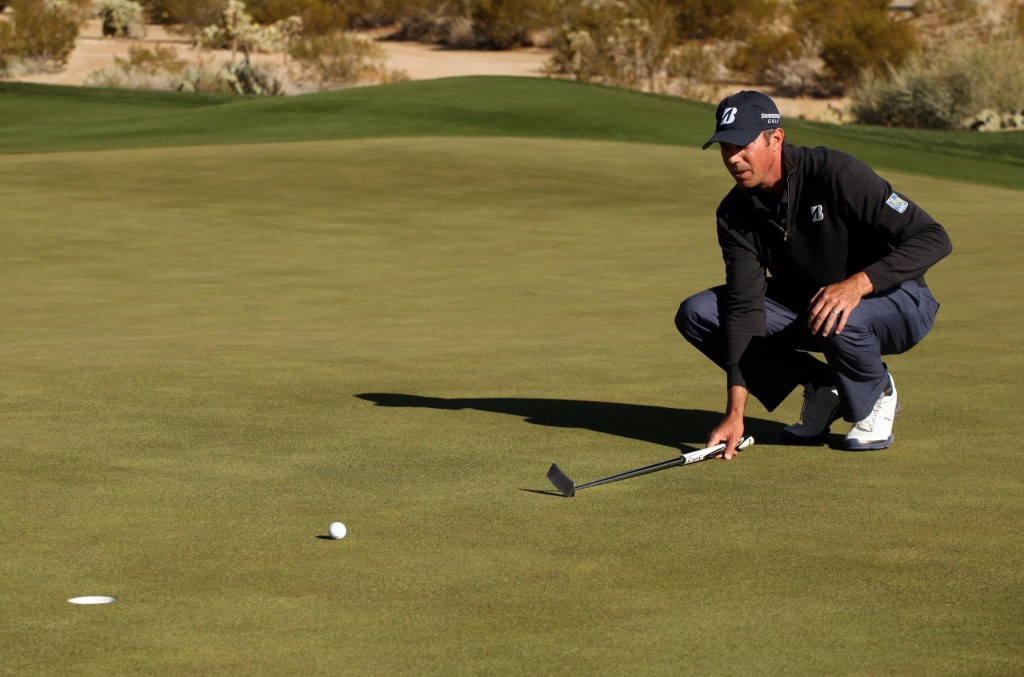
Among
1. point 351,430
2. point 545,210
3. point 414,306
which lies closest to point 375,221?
point 545,210

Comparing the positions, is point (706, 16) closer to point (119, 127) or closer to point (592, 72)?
point (592, 72)

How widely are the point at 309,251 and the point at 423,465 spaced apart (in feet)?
38.7

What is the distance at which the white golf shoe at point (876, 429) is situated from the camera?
7.17 metres

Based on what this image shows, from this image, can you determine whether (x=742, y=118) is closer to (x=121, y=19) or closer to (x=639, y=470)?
(x=639, y=470)

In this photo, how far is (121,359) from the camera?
1002cm

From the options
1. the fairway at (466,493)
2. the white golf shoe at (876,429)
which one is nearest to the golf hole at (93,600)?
the fairway at (466,493)

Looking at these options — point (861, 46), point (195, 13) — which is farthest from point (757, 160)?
point (195, 13)

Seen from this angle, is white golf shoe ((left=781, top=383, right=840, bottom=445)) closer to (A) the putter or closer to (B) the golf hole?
(A) the putter

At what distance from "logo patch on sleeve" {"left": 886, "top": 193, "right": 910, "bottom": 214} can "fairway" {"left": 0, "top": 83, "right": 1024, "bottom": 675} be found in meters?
1.03

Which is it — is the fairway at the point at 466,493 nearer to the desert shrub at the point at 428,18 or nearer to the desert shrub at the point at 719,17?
the desert shrub at the point at 719,17

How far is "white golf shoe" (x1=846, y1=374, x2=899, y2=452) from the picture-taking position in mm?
7172

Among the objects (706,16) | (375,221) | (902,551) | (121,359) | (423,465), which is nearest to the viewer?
(902,551)

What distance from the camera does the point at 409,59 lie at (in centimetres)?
6141

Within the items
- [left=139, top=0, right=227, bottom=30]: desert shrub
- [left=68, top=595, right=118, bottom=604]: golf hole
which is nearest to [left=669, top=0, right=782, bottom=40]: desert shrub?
[left=139, top=0, right=227, bottom=30]: desert shrub
